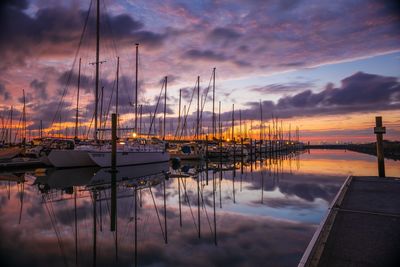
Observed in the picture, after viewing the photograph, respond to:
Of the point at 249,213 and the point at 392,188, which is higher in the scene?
the point at 392,188

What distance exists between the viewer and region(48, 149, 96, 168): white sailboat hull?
29.0 m

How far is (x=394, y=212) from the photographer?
7.65 metres

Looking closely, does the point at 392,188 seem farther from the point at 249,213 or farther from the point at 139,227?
the point at 139,227

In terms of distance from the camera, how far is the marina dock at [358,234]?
4953 millimetres

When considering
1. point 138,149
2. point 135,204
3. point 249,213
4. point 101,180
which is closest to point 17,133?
point 138,149

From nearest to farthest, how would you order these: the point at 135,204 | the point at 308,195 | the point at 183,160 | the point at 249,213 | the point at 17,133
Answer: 1. the point at 249,213
2. the point at 135,204
3. the point at 308,195
4. the point at 183,160
5. the point at 17,133

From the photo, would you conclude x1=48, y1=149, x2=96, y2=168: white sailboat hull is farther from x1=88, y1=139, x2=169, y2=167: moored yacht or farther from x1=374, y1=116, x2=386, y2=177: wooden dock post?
x1=374, y1=116, x2=386, y2=177: wooden dock post

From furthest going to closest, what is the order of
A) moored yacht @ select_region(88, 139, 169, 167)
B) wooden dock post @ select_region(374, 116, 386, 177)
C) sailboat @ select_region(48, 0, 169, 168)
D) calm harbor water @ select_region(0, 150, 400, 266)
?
1. moored yacht @ select_region(88, 139, 169, 167)
2. sailboat @ select_region(48, 0, 169, 168)
3. wooden dock post @ select_region(374, 116, 386, 177)
4. calm harbor water @ select_region(0, 150, 400, 266)

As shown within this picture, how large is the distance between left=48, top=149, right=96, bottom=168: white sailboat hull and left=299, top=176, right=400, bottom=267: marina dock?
83.5ft

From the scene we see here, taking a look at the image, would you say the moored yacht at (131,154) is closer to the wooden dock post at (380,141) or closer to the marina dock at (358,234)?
the wooden dock post at (380,141)

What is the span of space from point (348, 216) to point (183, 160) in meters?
43.0

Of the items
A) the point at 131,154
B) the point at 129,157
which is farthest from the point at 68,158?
the point at 131,154

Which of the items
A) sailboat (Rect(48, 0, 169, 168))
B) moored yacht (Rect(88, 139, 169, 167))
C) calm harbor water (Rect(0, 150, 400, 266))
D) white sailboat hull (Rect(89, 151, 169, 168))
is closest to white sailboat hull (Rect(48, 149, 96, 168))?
sailboat (Rect(48, 0, 169, 168))

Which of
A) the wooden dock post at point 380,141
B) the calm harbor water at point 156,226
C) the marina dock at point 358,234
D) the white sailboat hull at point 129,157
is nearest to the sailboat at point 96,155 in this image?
the white sailboat hull at point 129,157
